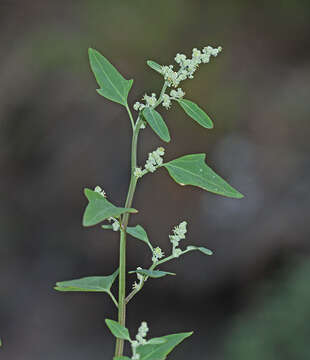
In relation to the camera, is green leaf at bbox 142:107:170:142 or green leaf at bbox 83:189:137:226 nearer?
green leaf at bbox 83:189:137:226

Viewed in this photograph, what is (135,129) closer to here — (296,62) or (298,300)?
(298,300)

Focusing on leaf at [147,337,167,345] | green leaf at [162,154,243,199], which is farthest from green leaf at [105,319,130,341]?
green leaf at [162,154,243,199]

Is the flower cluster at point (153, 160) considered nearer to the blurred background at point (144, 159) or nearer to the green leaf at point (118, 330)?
the green leaf at point (118, 330)

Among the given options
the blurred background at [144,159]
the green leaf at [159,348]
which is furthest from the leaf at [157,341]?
the blurred background at [144,159]

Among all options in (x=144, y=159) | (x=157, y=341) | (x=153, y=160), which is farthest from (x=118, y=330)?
(x=144, y=159)

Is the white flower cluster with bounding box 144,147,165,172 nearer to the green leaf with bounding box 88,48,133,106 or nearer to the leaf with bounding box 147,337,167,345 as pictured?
the green leaf with bounding box 88,48,133,106

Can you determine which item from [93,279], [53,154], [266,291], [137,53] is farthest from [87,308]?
[93,279]
